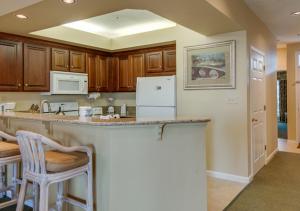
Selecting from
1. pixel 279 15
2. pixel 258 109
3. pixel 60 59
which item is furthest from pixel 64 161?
pixel 279 15

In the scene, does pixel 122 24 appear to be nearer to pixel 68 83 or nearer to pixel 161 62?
pixel 161 62

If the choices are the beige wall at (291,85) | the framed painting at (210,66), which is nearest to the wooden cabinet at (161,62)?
the framed painting at (210,66)

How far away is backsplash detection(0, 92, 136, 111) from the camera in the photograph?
427 cm

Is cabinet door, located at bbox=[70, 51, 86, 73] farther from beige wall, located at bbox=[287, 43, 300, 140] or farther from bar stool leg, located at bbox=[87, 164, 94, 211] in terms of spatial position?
beige wall, located at bbox=[287, 43, 300, 140]

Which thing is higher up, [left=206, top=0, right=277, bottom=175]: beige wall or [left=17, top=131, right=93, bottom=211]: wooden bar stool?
[left=206, top=0, right=277, bottom=175]: beige wall

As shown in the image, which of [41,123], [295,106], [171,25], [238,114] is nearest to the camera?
[41,123]

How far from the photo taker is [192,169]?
2512 millimetres

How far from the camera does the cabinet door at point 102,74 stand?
5.36 m

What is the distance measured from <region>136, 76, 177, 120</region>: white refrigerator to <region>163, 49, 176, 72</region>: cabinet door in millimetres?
406

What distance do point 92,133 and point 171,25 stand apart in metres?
3.12

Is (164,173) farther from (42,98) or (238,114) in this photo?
(42,98)

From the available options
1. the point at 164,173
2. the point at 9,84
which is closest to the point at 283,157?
the point at 164,173

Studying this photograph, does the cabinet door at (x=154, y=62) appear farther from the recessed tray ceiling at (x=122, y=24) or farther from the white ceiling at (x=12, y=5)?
the white ceiling at (x=12, y=5)

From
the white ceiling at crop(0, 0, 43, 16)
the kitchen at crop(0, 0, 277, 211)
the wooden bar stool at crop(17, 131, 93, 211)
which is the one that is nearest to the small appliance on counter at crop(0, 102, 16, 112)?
the kitchen at crop(0, 0, 277, 211)
